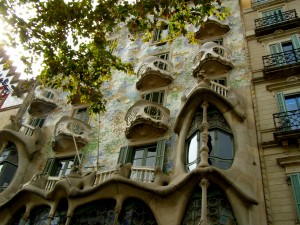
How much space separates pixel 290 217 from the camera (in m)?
11.0

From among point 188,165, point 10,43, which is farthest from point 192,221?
point 10,43

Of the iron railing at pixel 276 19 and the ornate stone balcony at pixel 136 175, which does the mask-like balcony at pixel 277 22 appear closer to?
the iron railing at pixel 276 19

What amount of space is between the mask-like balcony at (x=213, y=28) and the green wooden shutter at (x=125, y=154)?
7656mm

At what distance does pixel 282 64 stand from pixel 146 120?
20.6ft

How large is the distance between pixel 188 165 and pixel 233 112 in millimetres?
2696

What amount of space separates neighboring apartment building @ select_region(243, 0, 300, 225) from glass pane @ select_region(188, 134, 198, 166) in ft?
7.50

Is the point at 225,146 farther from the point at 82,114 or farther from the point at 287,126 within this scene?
the point at 82,114

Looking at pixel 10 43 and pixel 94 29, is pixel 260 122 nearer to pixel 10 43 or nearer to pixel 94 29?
pixel 94 29

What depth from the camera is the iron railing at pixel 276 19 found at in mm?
18078

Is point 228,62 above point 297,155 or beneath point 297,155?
above

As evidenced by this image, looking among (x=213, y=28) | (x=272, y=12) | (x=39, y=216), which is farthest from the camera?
(x=213, y=28)

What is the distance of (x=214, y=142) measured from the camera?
13.0m

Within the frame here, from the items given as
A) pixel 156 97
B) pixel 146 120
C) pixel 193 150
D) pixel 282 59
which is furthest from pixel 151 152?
pixel 282 59

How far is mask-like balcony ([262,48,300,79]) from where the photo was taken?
1520 centimetres
